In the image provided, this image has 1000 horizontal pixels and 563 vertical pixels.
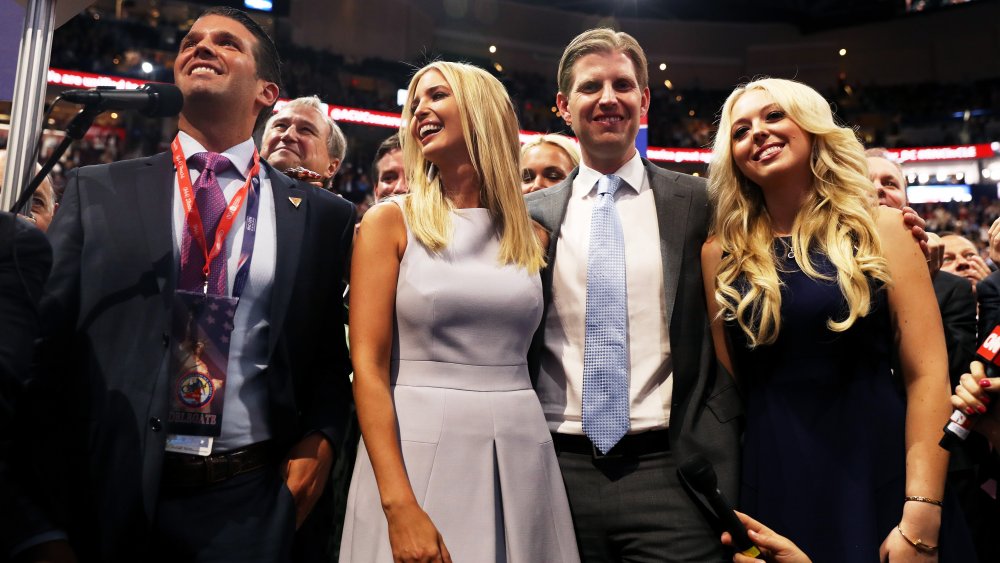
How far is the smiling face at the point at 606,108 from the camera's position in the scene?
2.35 metres

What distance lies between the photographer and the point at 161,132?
54.2ft

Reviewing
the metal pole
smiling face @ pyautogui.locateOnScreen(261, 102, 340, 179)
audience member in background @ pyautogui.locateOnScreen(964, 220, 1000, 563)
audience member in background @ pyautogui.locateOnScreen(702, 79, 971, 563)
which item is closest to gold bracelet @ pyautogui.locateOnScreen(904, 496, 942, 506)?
audience member in background @ pyautogui.locateOnScreen(702, 79, 971, 563)

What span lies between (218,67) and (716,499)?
166cm

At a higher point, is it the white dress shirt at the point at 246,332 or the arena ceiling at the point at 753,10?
the arena ceiling at the point at 753,10

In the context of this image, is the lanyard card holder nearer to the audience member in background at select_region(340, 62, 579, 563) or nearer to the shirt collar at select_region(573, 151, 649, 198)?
the audience member in background at select_region(340, 62, 579, 563)

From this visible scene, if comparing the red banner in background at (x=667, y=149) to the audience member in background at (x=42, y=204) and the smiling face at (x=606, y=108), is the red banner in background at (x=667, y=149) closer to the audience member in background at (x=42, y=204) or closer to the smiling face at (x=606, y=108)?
→ the audience member in background at (x=42, y=204)

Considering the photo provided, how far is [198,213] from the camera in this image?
6.02ft

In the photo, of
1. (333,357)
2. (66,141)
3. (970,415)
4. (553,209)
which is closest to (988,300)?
(970,415)

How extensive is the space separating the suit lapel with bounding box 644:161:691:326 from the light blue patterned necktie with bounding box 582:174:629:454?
120 millimetres

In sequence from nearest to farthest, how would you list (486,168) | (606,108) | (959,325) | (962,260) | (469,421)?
(469,421)
(486,168)
(606,108)
(959,325)
(962,260)

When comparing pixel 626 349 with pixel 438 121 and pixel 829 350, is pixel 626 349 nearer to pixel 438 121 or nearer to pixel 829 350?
pixel 829 350

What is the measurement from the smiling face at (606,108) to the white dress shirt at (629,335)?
0.80 feet

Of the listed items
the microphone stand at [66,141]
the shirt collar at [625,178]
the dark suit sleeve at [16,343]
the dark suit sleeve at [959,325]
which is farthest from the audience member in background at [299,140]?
the dark suit sleeve at [959,325]

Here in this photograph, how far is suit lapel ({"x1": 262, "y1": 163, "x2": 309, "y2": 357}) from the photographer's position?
187 cm
